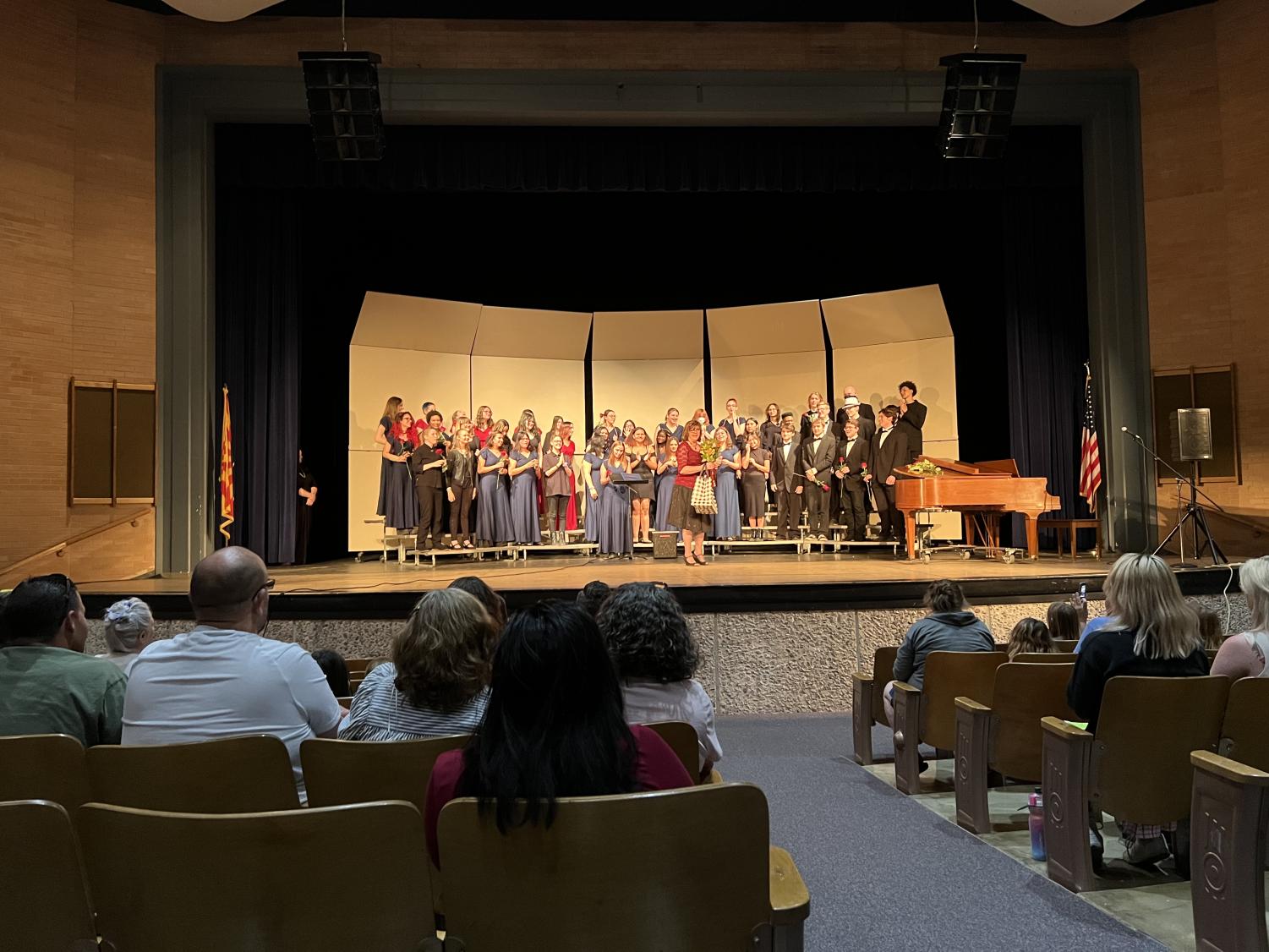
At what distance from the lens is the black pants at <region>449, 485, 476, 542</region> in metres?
11.0

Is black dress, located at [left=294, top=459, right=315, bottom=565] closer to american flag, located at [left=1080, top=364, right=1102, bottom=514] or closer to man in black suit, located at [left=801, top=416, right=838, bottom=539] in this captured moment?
man in black suit, located at [left=801, top=416, right=838, bottom=539]

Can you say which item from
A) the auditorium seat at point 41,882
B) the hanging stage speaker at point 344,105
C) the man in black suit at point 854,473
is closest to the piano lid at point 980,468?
the man in black suit at point 854,473

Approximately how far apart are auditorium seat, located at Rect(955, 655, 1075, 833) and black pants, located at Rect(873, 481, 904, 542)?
23.8 ft

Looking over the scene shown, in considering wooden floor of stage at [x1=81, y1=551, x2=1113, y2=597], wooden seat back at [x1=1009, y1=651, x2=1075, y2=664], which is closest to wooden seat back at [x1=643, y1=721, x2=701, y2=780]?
wooden seat back at [x1=1009, y1=651, x2=1075, y2=664]

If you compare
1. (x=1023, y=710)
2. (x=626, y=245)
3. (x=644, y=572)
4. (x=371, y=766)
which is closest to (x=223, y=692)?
(x=371, y=766)

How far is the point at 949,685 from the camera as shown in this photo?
4.09 m

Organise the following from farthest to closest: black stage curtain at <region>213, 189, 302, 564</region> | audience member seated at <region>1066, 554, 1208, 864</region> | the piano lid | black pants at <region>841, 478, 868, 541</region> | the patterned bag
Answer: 1. black pants at <region>841, 478, 868, 541</region>
2. black stage curtain at <region>213, 189, 302, 564</region>
3. the patterned bag
4. the piano lid
5. audience member seated at <region>1066, 554, 1208, 864</region>

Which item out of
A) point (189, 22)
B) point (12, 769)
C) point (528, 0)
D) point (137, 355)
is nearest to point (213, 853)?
point (12, 769)

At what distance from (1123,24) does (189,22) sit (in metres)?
9.09

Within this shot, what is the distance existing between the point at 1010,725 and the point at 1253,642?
83 cm

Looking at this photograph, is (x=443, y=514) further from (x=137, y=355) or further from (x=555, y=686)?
(x=555, y=686)

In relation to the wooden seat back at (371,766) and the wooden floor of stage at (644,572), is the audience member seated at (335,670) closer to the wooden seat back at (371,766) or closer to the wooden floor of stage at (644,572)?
the wooden seat back at (371,766)

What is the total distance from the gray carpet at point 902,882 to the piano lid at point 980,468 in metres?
4.92

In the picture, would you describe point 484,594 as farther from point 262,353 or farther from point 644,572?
point 262,353
